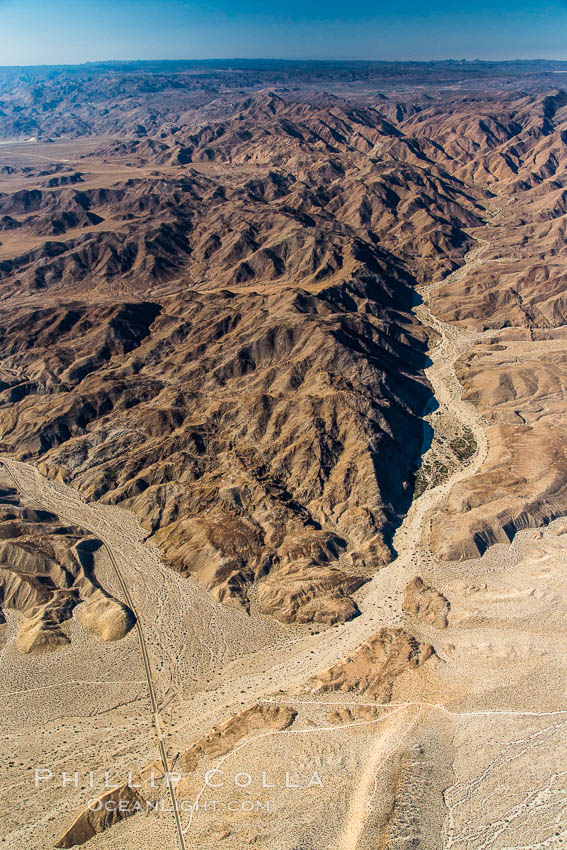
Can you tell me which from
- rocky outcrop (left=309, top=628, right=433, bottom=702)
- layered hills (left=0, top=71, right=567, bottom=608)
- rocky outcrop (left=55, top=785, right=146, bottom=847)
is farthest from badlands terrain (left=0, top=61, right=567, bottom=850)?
layered hills (left=0, top=71, right=567, bottom=608)

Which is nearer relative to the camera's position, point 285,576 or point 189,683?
point 189,683

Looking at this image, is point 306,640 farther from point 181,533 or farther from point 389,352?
point 389,352

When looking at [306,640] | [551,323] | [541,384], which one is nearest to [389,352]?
[541,384]

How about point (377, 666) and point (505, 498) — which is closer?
point (377, 666)

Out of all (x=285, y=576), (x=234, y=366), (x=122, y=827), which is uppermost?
(x=234, y=366)

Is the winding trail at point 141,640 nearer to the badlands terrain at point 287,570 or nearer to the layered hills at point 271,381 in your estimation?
the badlands terrain at point 287,570

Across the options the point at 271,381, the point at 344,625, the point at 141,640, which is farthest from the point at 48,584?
the point at 271,381

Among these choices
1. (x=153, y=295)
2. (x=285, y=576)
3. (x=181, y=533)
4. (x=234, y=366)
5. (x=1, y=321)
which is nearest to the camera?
(x=285, y=576)

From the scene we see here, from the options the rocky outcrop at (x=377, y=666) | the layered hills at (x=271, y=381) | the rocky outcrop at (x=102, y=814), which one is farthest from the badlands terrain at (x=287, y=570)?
the layered hills at (x=271, y=381)

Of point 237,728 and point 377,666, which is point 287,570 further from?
point 237,728
